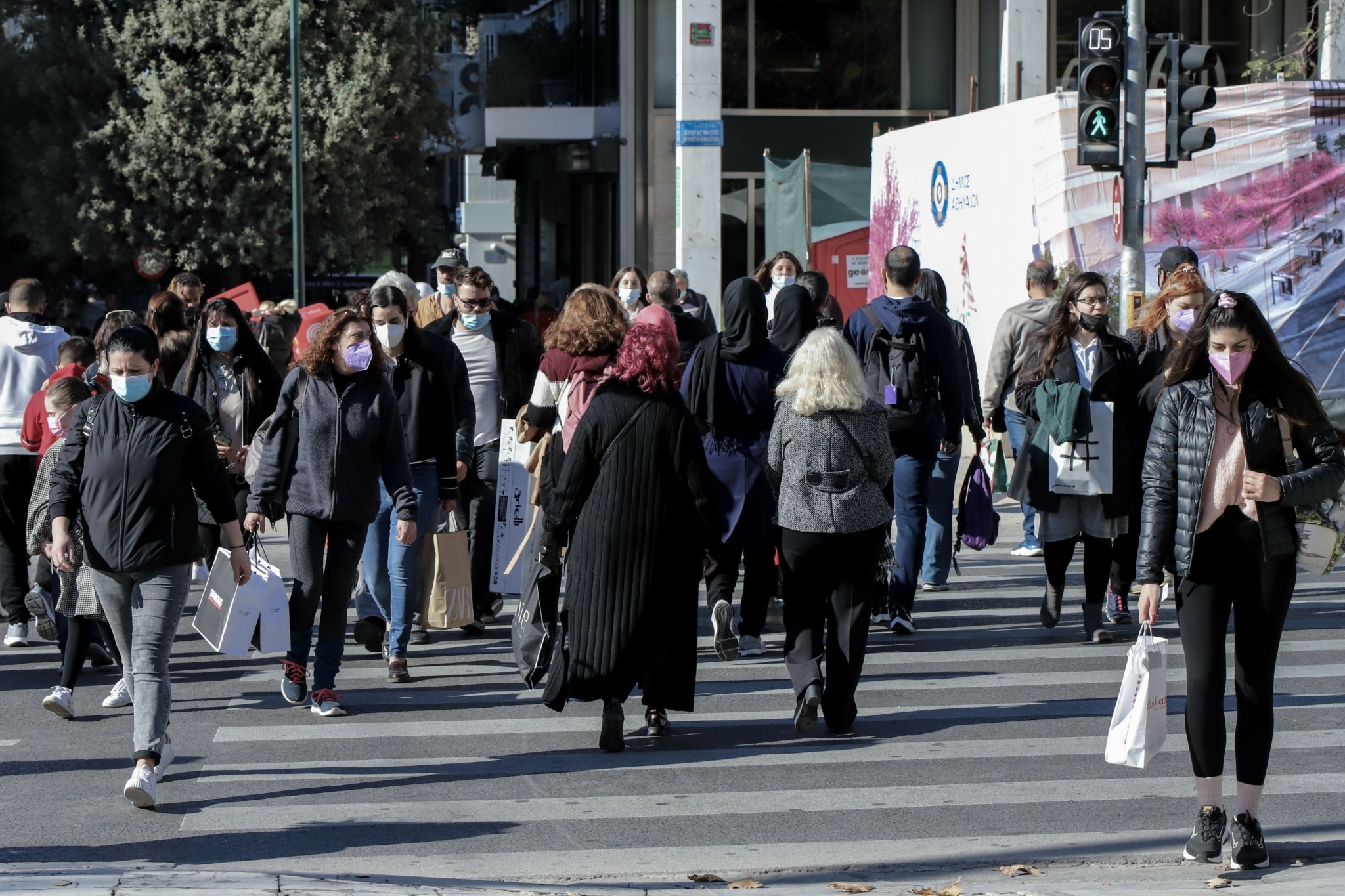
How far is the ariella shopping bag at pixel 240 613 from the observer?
7414 mm

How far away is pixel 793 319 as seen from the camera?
30.0 feet

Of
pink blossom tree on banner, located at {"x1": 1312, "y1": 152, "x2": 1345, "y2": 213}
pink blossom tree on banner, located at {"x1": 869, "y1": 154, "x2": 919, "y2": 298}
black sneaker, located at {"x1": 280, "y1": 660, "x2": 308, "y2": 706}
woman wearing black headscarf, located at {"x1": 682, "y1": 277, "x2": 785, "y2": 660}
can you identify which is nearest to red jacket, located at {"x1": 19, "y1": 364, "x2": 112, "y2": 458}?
black sneaker, located at {"x1": 280, "y1": 660, "x2": 308, "y2": 706}

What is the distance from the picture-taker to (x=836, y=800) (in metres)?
6.39

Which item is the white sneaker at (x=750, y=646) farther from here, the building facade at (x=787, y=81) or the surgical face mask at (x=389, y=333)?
the building facade at (x=787, y=81)

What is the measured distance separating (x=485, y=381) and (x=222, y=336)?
1515 millimetres

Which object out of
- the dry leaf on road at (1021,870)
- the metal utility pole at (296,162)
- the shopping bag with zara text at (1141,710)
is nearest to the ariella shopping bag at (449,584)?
the dry leaf on road at (1021,870)

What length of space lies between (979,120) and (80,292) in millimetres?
22266

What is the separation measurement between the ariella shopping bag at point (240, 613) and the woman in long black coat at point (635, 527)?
1381mm

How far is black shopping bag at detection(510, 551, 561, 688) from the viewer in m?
7.20

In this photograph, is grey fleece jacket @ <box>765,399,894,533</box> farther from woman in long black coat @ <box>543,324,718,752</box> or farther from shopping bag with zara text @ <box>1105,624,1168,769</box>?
shopping bag with zara text @ <box>1105,624,1168,769</box>

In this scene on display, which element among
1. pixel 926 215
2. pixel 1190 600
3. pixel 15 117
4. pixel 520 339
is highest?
pixel 15 117

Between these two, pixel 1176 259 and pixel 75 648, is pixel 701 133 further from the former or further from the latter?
pixel 75 648

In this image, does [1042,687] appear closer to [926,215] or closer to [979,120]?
[979,120]

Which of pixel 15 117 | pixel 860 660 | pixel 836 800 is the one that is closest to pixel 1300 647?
pixel 860 660
